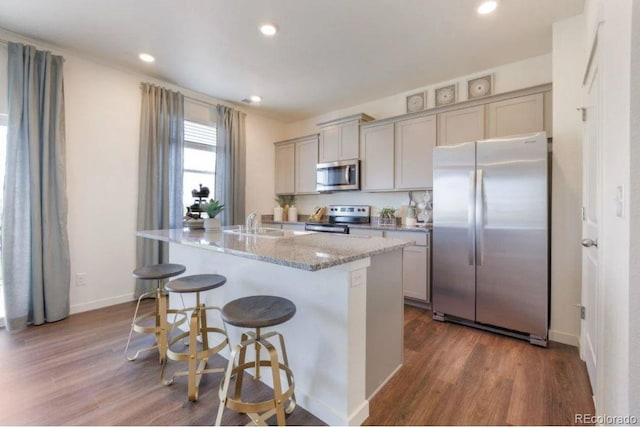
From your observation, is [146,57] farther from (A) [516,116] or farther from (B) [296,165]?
(A) [516,116]

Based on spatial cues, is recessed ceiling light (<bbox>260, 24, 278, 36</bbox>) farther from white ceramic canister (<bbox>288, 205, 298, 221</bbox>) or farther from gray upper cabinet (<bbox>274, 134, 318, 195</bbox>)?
white ceramic canister (<bbox>288, 205, 298, 221</bbox>)

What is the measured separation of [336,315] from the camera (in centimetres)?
148

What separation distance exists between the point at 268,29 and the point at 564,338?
376 cm

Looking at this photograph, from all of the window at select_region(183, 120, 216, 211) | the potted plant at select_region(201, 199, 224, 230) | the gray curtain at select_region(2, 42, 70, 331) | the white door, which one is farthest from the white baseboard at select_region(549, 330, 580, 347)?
the gray curtain at select_region(2, 42, 70, 331)

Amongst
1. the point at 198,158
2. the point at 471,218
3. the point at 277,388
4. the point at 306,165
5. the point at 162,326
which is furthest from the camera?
the point at 306,165

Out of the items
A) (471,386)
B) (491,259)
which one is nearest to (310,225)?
(491,259)

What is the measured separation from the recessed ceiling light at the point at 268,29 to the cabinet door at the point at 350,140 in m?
1.86

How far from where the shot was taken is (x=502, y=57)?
3.01 meters

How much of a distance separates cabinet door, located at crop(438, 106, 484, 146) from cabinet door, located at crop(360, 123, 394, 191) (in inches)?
26.5

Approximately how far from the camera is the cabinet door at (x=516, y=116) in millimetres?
2730

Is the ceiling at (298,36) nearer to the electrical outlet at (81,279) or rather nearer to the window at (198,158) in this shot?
the window at (198,158)

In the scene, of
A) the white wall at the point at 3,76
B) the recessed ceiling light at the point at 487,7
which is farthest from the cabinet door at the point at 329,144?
the white wall at the point at 3,76

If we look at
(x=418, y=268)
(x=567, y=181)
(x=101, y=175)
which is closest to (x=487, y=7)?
(x=567, y=181)

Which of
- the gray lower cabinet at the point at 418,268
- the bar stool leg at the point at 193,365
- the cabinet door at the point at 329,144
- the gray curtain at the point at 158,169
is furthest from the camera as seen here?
the cabinet door at the point at 329,144
